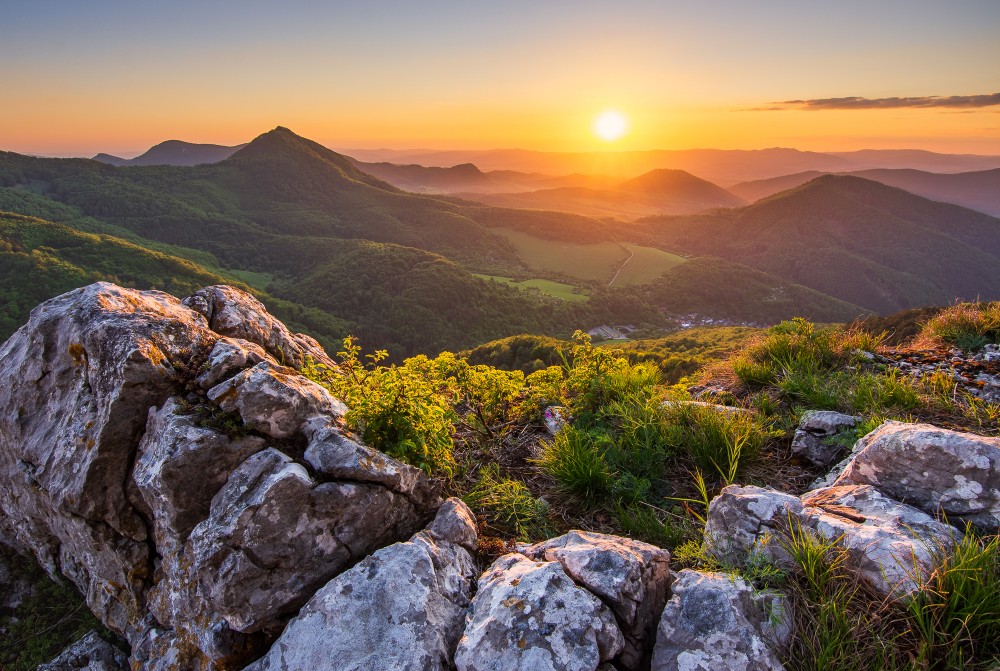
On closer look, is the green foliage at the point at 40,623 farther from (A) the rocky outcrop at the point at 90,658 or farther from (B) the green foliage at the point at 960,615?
(B) the green foliage at the point at 960,615

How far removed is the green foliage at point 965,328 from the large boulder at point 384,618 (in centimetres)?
916

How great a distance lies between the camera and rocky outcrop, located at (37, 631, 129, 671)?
174 inches

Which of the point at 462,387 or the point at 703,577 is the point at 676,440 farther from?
the point at 462,387

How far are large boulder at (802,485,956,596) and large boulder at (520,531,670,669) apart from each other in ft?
4.01

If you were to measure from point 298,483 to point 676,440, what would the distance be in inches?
167

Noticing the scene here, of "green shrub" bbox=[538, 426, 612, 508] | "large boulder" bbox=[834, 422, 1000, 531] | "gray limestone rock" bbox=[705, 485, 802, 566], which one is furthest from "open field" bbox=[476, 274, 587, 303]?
"gray limestone rock" bbox=[705, 485, 802, 566]

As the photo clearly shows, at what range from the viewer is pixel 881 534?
3.35 m

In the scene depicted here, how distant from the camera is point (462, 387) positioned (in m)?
7.51

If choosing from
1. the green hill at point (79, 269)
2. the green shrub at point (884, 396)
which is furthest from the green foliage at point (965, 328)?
the green hill at point (79, 269)

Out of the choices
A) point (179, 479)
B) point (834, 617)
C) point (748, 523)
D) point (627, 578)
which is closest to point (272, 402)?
point (179, 479)

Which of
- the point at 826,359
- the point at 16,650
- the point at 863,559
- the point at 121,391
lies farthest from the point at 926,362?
the point at 16,650

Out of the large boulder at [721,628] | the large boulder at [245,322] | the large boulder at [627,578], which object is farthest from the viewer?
the large boulder at [245,322]

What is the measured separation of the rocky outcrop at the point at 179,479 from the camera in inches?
142

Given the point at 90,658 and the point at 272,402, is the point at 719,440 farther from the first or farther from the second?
the point at 90,658
